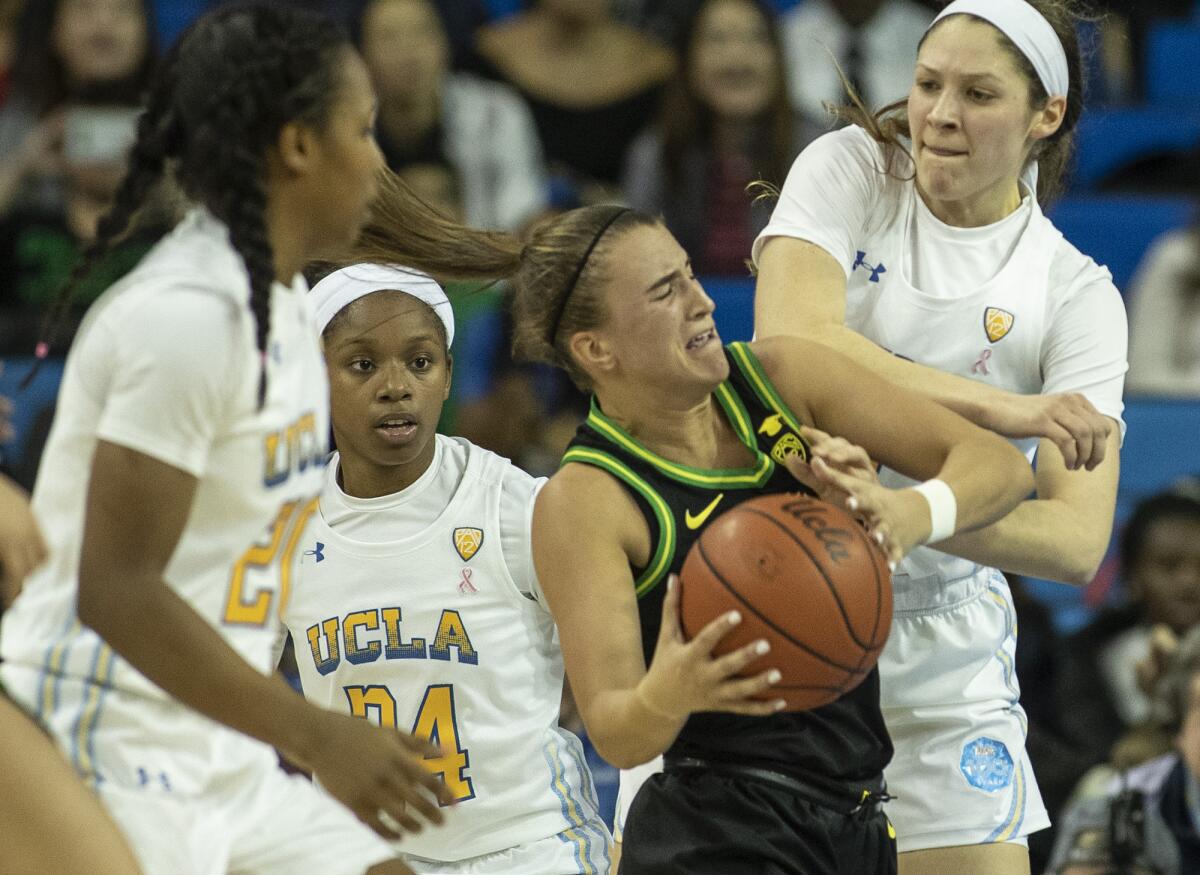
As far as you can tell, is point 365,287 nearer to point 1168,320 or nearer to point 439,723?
point 439,723

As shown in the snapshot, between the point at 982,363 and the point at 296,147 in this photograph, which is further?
the point at 982,363

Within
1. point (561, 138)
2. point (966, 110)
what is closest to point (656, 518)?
point (966, 110)

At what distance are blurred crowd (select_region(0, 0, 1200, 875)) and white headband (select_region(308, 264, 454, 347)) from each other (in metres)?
2.65

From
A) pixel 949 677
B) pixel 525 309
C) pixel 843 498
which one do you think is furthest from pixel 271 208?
pixel 949 677

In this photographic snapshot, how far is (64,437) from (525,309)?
1124mm

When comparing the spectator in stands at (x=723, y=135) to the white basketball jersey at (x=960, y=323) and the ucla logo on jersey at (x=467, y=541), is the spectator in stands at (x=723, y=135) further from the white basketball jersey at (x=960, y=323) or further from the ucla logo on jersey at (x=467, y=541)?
the ucla logo on jersey at (x=467, y=541)

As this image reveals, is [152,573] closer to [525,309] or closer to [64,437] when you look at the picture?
[64,437]

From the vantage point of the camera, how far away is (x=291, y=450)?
3.07 meters

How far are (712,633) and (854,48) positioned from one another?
558 cm

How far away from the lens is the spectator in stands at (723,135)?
26.2ft

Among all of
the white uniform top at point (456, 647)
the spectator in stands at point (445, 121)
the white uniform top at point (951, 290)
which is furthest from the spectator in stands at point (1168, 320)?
the white uniform top at point (456, 647)

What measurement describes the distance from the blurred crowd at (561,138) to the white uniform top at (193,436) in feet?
12.4

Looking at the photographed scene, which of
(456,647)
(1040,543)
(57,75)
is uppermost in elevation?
(57,75)

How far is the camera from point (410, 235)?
418 cm
